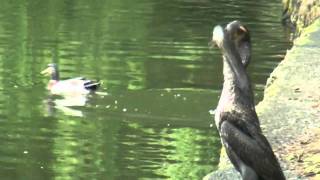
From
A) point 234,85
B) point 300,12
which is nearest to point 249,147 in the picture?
point 234,85

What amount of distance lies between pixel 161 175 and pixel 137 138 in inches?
71.1

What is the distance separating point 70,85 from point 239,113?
37.1 feet

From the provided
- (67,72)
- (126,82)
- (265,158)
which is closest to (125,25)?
(67,72)

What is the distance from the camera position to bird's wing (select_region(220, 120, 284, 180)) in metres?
4.67

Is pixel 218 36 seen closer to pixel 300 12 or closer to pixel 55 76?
pixel 55 76

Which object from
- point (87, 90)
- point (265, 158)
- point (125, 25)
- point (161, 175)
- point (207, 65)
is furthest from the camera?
point (125, 25)

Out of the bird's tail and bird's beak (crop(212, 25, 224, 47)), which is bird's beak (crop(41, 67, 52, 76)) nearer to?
the bird's tail

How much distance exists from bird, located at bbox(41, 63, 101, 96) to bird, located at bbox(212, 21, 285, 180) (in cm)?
1032

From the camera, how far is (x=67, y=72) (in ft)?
60.0

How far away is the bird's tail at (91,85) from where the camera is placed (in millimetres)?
15106

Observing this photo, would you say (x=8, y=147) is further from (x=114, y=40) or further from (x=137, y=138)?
(x=114, y=40)

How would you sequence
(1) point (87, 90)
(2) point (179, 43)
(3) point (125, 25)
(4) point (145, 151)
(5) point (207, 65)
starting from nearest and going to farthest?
(4) point (145, 151) < (1) point (87, 90) < (5) point (207, 65) < (2) point (179, 43) < (3) point (125, 25)

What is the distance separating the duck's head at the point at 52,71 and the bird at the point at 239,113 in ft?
37.7

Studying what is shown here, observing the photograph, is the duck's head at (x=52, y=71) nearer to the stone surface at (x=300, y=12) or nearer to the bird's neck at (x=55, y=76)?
the bird's neck at (x=55, y=76)
